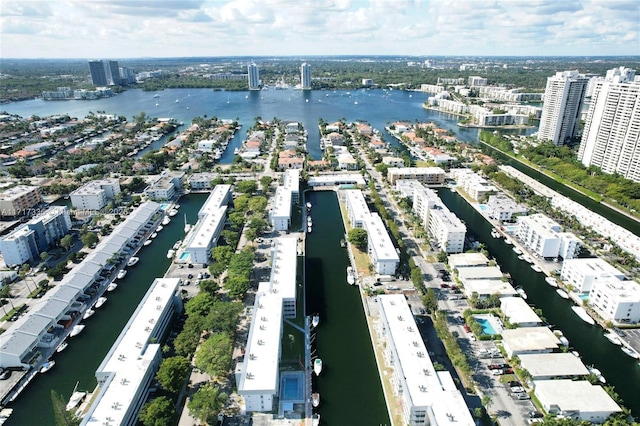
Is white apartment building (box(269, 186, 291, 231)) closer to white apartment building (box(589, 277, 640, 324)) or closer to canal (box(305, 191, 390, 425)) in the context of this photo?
canal (box(305, 191, 390, 425))

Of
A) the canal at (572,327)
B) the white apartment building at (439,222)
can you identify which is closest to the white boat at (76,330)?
the white apartment building at (439,222)

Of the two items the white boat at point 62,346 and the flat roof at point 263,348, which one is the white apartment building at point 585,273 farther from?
the white boat at point 62,346

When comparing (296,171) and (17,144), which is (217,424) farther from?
(17,144)

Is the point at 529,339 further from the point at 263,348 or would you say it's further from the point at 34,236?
the point at 34,236

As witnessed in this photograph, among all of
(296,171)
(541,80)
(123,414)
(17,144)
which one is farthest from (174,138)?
(541,80)

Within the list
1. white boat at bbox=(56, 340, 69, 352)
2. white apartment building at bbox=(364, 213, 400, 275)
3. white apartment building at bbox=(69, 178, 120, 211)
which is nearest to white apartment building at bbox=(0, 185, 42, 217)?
white apartment building at bbox=(69, 178, 120, 211)
